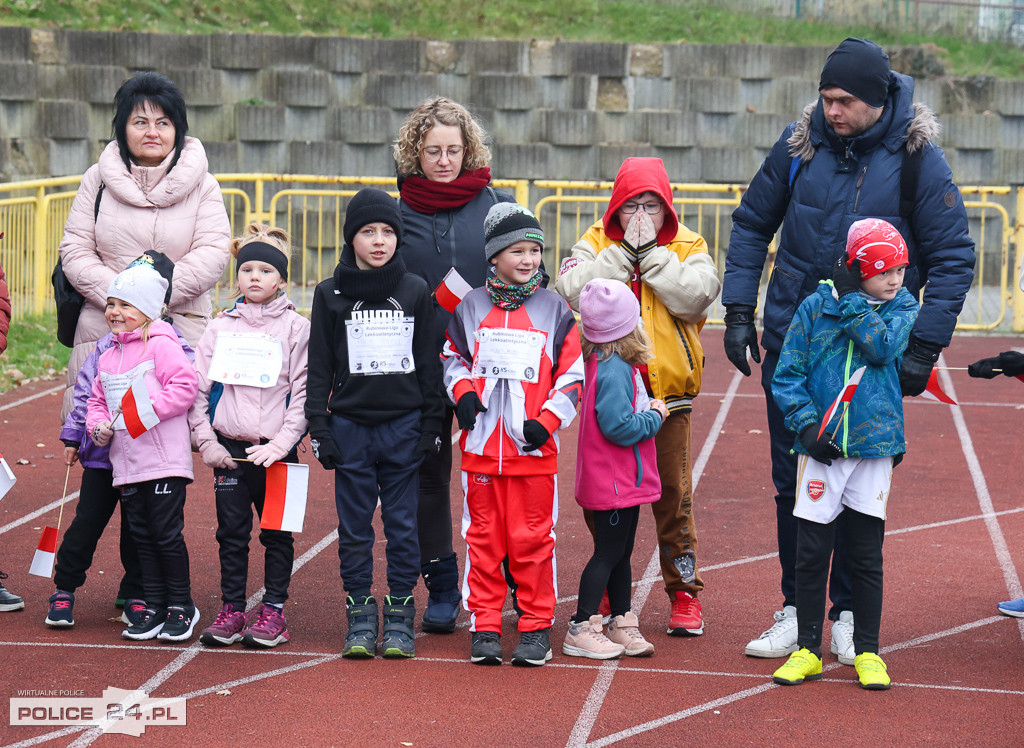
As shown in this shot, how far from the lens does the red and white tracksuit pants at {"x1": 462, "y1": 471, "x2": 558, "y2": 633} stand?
506cm

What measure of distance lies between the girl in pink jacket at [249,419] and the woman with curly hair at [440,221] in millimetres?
573

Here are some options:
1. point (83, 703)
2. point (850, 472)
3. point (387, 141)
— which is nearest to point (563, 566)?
point (850, 472)

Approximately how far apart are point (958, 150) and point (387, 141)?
23.3 feet

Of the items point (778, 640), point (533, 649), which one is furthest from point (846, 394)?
point (533, 649)

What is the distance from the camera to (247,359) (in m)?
5.20

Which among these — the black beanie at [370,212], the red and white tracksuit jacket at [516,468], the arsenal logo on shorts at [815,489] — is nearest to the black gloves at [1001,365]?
the arsenal logo on shorts at [815,489]

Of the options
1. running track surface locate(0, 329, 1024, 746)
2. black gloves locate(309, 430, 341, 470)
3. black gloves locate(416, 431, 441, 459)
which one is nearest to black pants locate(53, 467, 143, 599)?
running track surface locate(0, 329, 1024, 746)

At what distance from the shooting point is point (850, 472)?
483 cm

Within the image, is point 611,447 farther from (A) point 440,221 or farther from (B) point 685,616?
(A) point 440,221

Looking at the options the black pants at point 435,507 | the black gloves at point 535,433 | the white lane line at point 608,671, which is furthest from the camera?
the black pants at point 435,507

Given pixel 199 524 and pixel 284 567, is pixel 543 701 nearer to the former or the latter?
pixel 284 567

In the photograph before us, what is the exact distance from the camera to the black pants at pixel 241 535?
17.1 feet

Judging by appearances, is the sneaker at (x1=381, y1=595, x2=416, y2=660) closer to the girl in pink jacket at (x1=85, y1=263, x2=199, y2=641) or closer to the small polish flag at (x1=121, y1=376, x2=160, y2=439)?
the girl in pink jacket at (x1=85, y1=263, x2=199, y2=641)

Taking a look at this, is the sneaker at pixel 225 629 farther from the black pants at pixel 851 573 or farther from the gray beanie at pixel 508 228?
the black pants at pixel 851 573
